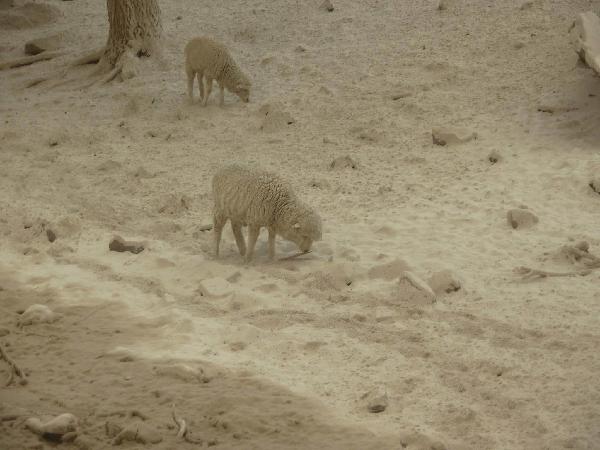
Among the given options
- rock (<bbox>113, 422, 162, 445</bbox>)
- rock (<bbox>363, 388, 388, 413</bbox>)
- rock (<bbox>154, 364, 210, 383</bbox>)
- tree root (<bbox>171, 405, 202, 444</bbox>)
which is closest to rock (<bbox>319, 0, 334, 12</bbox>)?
rock (<bbox>154, 364, 210, 383</bbox>)

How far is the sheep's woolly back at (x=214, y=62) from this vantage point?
11070mm

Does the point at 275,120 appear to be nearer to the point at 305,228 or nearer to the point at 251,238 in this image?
the point at 251,238

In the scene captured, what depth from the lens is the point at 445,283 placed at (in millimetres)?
6977

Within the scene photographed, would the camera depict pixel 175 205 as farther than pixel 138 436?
Yes

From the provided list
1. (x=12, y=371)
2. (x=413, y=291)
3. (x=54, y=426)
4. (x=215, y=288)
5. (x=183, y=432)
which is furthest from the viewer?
(x=215, y=288)

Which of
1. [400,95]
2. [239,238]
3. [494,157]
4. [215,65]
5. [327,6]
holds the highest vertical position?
[327,6]

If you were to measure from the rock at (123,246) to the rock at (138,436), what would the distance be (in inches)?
116

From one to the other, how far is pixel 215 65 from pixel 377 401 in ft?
21.8

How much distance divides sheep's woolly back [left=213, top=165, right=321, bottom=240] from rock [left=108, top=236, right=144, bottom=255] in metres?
1.03

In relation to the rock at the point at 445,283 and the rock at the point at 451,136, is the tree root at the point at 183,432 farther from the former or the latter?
the rock at the point at 451,136

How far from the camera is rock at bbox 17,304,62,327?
22.0ft

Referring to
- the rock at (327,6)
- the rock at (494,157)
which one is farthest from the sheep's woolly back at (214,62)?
the rock at (494,157)

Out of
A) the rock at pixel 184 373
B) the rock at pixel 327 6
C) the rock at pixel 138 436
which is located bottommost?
the rock at pixel 184 373

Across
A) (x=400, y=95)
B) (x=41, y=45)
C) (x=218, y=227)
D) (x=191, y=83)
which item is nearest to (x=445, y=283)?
(x=218, y=227)
